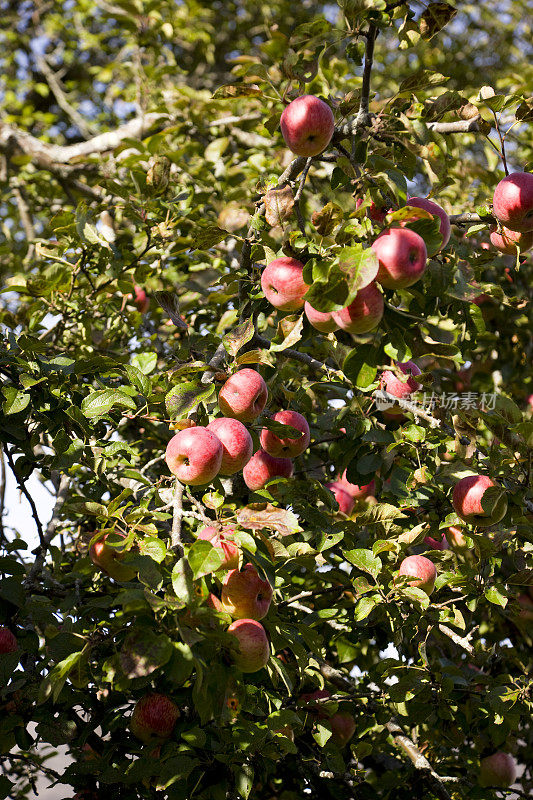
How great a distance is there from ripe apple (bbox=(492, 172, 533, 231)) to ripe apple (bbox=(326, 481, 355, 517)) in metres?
0.96

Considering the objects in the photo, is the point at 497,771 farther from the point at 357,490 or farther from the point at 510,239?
the point at 510,239

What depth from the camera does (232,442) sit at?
131 cm

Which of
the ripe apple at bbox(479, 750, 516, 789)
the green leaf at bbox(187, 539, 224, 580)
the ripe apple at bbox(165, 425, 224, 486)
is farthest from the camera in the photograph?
the ripe apple at bbox(479, 750, 516, 789)

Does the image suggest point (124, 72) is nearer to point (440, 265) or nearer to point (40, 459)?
point (40, 459)

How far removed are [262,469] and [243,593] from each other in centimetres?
54

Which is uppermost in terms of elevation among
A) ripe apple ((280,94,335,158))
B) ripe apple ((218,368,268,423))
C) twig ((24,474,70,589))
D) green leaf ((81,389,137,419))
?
ripe apple ((280,94,335,158))

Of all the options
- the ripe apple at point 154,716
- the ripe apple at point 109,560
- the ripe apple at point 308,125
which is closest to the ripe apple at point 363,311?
the ripe apple at point 308,125

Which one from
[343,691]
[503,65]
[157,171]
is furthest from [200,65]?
[343,691]

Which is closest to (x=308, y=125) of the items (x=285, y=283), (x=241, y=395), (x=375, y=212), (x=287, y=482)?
(x=375, y=212)

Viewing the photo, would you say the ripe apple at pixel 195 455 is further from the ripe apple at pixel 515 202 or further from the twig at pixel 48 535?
the ripe apple at pixel 515 202

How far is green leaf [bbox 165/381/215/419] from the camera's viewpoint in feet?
4.25

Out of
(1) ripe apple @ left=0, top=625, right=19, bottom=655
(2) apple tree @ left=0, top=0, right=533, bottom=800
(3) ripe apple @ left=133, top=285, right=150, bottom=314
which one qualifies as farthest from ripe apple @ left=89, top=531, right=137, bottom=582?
(3) ripe apple @ left=133, top=285, right=150, bottom=314

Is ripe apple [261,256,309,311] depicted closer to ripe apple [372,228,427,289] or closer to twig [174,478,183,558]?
ripe apple [372,228,427,289]

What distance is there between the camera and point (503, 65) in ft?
19.7
